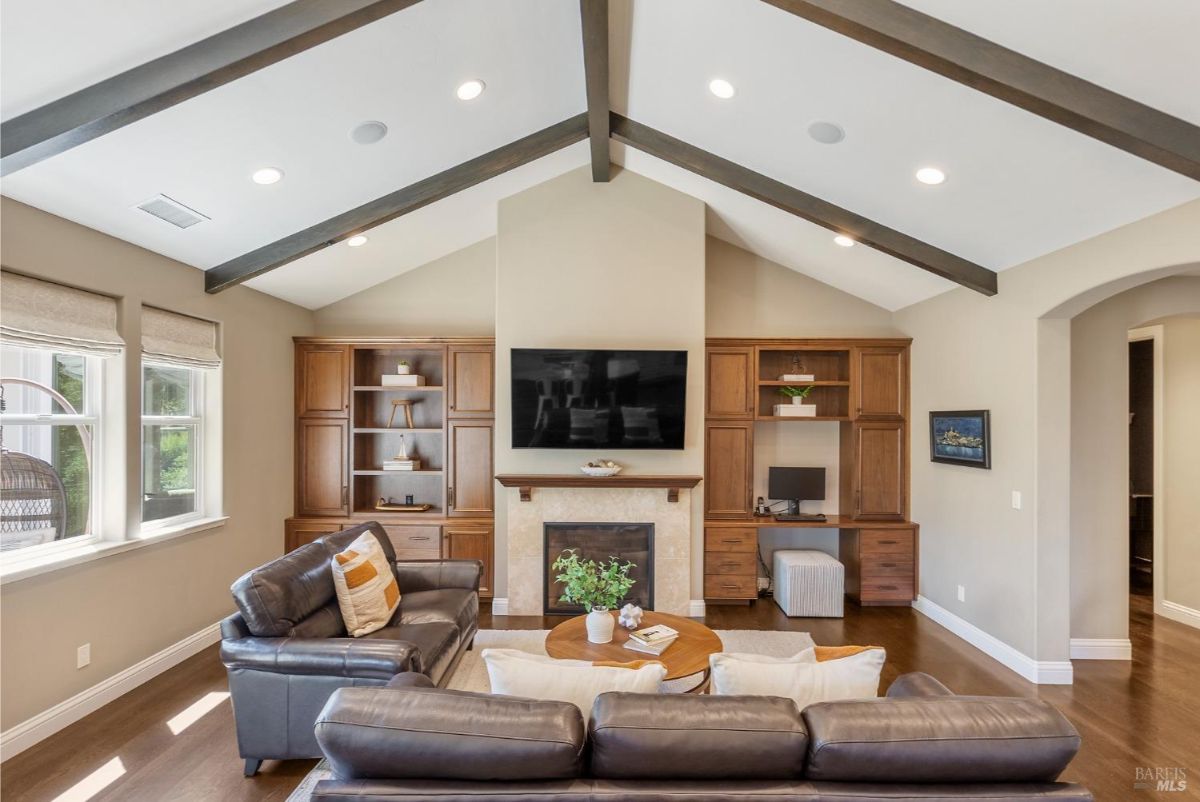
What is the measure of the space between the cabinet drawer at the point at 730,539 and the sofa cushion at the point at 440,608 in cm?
210

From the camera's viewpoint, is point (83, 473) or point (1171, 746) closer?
point (1171, 746)

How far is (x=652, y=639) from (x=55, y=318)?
3486 mm

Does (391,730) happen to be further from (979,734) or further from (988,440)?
(988,440)

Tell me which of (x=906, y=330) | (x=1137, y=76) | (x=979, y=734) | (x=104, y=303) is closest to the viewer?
(x=979, y=734)

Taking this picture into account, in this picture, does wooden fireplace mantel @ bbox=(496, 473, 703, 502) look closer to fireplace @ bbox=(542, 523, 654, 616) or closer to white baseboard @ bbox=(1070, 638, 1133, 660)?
fireplace @ bbox=(542, 523, 654, 616)

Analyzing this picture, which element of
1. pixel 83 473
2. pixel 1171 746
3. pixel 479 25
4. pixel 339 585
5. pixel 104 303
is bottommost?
pixel 1171 746

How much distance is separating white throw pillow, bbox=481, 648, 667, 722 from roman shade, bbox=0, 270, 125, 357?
9.46ft

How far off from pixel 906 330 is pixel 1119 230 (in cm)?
225

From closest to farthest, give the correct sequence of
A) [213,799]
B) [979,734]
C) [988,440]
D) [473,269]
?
[979,734], [213,799], [988,440], [473,269]

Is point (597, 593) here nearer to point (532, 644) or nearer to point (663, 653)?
point (663, 653)

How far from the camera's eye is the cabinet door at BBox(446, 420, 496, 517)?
5.29 m

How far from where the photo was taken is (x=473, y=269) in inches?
225

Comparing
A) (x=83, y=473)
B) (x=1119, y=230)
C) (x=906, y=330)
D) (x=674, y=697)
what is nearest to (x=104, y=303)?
(x=83, y=473)

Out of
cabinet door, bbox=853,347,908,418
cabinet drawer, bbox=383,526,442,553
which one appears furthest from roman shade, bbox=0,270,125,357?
cabinet door, bbox=853,347,908,418
